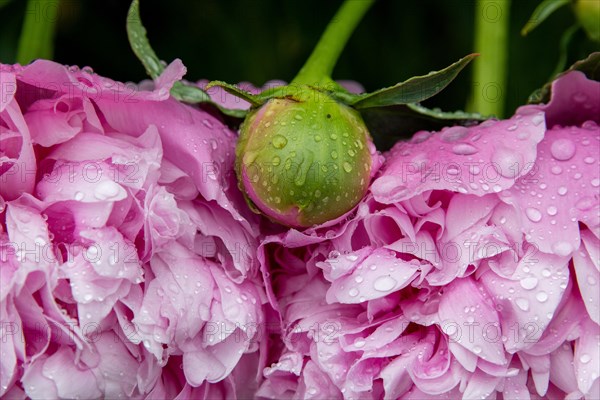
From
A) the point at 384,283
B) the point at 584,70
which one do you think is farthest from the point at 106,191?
the point at 584,70

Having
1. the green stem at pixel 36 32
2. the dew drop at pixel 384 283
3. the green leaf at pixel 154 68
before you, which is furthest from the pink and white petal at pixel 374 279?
the green stem at pixel 36 32

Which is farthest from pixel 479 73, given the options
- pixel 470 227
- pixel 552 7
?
pixel 470 227

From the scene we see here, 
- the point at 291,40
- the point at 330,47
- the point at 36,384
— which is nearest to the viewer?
the point at 36,384

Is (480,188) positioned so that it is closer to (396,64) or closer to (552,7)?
(552,7)

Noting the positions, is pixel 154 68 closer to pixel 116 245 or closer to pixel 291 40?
pixel 116 245

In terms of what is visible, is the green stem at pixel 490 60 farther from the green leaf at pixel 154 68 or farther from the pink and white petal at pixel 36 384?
the pink and white petal at pixel 36 384

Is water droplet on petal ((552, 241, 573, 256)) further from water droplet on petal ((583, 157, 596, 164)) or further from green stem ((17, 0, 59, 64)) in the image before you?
green stem ((17, 0, 59, 64))
